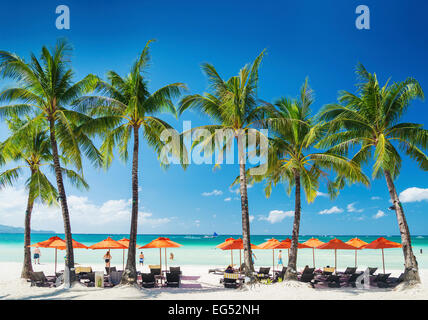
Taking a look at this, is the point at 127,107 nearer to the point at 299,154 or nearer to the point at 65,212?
the point at 65,212

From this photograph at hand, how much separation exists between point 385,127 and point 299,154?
378 cm

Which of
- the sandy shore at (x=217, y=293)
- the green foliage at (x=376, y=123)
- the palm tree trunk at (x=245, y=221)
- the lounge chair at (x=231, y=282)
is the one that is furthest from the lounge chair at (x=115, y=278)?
the green foliage at (x=376, y=123)

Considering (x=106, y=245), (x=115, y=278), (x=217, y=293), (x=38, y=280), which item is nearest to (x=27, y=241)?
(x=38, y=280)

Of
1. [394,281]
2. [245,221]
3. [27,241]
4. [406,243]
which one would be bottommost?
[394,281]

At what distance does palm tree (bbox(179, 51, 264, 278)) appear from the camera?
50.4ft

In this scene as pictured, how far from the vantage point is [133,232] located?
14.9 m

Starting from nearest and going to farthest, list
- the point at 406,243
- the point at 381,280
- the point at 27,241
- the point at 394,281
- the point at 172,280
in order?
the point at 406,243 → the point at 172,280 → the point at 381,280 → the point at 394,281 → the point at 27,241

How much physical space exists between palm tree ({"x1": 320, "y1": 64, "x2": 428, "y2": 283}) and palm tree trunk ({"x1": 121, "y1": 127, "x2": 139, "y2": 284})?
8.38 meters

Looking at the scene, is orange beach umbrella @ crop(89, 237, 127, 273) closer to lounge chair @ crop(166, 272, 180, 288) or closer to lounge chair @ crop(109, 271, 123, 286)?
lounge chair @ crop(109, 271, 123, 286)

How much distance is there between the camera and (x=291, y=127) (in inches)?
638

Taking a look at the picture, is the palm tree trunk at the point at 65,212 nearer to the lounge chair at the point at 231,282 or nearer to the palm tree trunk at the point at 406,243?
the lounge chair at the point at 231,282
